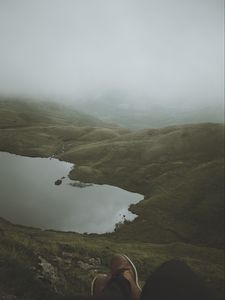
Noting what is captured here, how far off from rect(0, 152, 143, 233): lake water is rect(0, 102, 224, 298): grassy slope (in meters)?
1.06

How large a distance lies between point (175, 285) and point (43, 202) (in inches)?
663

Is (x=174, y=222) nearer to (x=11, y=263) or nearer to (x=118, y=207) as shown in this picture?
(x=118, y=207)

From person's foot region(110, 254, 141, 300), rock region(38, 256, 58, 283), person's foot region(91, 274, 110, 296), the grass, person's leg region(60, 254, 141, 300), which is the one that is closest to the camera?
person's leg region(60, 254, 141, 300)

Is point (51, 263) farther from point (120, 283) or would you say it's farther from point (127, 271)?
point (120, 283)

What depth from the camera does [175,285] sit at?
6625 millimetres

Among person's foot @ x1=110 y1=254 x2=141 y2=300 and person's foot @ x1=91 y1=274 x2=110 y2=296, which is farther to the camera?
person's foot @ x1=91 y1=274 x2=110 y2=296

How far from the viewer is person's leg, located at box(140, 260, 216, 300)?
20.7ft

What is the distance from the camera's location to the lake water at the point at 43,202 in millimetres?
16289

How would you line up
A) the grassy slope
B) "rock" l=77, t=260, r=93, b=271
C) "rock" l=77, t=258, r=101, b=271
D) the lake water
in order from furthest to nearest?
the lake water
the grassy slope
"rock" l=77, t=258, r=101, b=271
"rock" l=77, t=260, r=93, b=271

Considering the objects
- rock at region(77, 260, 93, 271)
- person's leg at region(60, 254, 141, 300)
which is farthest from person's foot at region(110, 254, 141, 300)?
rock at region(77, 260, 93, 271)

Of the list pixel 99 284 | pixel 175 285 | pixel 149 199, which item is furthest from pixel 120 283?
pixel 149 199

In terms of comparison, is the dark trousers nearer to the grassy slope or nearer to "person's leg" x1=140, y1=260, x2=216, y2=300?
"person's leg" x1=140, y1=260, x2=216, y2=300

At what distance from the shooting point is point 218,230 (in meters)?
34.7

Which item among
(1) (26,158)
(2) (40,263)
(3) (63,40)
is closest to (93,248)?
(2) (40,263)
